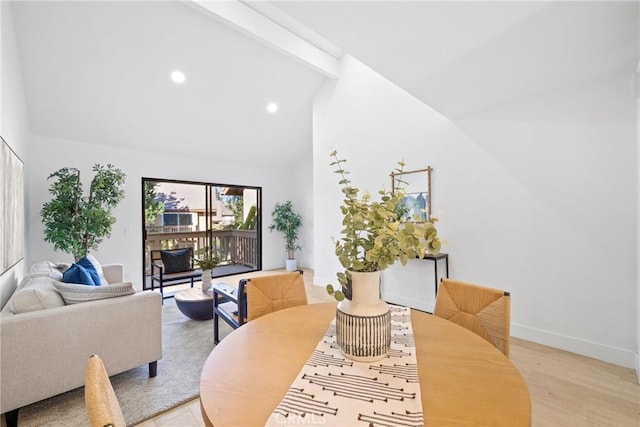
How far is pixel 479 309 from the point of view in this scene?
4.83ft

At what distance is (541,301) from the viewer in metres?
2.78

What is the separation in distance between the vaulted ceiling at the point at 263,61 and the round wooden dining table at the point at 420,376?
165 cm

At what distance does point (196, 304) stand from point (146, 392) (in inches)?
45.8

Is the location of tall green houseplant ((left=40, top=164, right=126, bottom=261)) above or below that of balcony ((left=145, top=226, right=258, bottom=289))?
above

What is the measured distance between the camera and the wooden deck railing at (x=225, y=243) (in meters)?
Answer: 5.47

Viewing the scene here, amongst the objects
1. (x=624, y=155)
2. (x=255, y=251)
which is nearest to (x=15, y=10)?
(x=255, y=251)

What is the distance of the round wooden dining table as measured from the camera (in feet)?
2.39

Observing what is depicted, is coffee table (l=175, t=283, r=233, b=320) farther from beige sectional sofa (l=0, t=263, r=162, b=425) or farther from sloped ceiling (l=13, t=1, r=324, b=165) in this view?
sloped ceiling (l=13, t=1, r=324, b=165)

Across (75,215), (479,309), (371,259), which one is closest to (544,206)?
(479,309)

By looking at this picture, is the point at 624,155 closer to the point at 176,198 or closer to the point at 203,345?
the point at 203,345

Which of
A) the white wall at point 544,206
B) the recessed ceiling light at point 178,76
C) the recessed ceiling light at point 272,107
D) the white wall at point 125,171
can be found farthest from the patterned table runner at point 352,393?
the white wall at point 125,171

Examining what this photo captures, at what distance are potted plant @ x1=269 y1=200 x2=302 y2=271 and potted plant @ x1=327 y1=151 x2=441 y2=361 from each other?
5.47m

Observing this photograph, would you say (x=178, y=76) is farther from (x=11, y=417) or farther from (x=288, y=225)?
(x=11, y=417)

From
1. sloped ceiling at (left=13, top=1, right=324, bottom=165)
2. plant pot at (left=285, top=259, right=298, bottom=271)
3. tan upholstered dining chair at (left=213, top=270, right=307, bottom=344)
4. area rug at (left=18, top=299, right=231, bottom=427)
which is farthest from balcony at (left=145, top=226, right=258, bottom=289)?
tan upholstered dining chair at (left=213, top=270, right=307, bottom=344)
